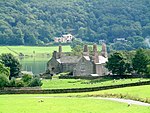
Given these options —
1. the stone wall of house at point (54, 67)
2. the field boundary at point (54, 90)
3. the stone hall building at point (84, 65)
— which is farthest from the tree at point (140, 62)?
the stone wall of house at point (54, 67)

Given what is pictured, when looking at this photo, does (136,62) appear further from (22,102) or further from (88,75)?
(22,102)

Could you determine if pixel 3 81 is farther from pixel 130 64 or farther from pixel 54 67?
pixel 54 67

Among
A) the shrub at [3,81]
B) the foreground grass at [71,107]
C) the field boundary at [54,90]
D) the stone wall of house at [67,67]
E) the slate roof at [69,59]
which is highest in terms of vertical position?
the slate roof at [69,59]

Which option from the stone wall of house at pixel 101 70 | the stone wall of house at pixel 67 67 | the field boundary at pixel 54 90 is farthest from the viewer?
the stone wall of house at pixel 67 67

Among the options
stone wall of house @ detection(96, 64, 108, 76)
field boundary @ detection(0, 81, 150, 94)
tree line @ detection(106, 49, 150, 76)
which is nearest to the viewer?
field boundary @ detection(0, 81, 150, 94)

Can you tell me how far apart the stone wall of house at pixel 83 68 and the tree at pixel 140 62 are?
14147 mm

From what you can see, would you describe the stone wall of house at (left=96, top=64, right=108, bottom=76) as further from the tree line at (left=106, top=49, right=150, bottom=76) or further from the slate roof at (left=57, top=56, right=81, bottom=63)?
the tree line at (left=106, top=49, right=150, bottom=76)

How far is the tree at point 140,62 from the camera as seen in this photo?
93106 mm

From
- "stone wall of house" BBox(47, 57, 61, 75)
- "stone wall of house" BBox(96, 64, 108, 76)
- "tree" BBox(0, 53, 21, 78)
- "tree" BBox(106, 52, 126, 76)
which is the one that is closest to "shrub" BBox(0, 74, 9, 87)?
"tree" BBox(106, 52, 126, 76)

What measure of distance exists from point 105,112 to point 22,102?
13281mm

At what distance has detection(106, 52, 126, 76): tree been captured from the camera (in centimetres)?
9381

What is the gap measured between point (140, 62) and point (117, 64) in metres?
3.96

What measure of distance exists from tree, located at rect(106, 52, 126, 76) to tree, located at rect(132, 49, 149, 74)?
1.92m

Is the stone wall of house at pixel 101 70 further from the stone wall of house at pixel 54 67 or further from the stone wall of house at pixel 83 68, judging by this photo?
the stone wall of house at pixel 54 67
